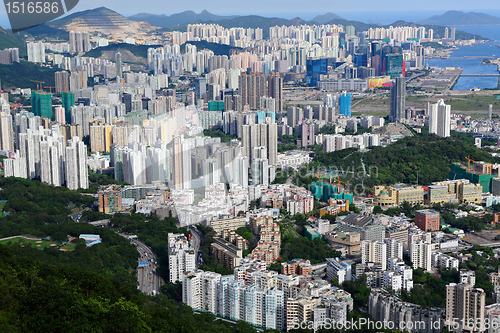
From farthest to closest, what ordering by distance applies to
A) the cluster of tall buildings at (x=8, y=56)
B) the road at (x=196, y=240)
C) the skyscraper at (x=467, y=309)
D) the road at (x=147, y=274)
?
1. the cluster of tall buildings at (x=8, y=56)
2. the road at (x=196, y=240)
3. the road at (x=147, y=274)
4. the skyscraper at (x=467, y=309)

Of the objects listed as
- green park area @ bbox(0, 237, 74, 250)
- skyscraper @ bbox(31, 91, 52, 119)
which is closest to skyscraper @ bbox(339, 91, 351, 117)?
skyscraper @ bbox(31, 91, 52, 119)

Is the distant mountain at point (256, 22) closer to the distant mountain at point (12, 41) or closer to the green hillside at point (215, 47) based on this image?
the green hillside at point (215, 47)

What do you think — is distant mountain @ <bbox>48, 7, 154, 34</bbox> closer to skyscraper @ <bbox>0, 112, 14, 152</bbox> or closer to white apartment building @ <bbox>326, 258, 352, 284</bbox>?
skyscraper @ <bbox>0, 112, 14, 152</bbox>

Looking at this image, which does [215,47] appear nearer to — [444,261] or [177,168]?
[177,168]

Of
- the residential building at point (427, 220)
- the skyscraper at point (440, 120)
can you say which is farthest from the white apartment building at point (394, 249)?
the skyscraper at point (440, 120)

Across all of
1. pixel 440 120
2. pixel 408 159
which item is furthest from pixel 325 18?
pixel 408 159

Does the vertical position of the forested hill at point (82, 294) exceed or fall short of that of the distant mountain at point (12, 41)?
it falls short

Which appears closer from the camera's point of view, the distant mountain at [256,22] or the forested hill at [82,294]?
the forested hill at [82,294]
